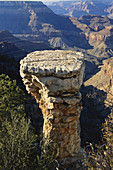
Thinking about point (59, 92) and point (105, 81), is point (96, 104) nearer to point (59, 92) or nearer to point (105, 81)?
point (105, 81)

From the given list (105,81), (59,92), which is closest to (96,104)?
(105,81)

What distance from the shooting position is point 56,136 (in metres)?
10.7

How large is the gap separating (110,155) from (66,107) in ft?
11.0

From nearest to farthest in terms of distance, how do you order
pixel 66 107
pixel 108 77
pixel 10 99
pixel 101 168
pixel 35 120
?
pixel 101 168 < pixel 66 107 < pixel 10 99 < pixel 35 120 < pixel 108 77

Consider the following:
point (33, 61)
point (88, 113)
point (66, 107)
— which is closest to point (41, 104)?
point (66, 107)

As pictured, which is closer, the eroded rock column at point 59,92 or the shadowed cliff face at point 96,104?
the eroded rock column at point 59,92

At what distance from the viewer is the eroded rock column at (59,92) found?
30.3 ft

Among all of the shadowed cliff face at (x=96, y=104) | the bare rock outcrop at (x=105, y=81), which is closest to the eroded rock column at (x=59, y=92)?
the shadowed cliff face at (x=96, y=104)

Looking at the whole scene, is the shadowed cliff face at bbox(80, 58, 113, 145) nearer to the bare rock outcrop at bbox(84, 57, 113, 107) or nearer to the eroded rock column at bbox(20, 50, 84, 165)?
the bare rock outcrop at bbox(84, 57, 113, 107)

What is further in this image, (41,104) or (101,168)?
(41,104)

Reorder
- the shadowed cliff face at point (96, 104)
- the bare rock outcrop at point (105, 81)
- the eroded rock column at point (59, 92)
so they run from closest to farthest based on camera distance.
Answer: the eroded rock column at point (59, 92)
the shadowed cliff face at point (96, 104)
the bare rock outcrop at point (105, 81)

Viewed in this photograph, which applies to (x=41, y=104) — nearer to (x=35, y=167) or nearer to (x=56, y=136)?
(x=56, y=136)

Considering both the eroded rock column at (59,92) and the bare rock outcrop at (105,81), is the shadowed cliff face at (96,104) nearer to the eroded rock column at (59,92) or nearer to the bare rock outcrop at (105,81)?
the bare rock outcrop at (105,81)

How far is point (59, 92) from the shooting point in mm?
9578
